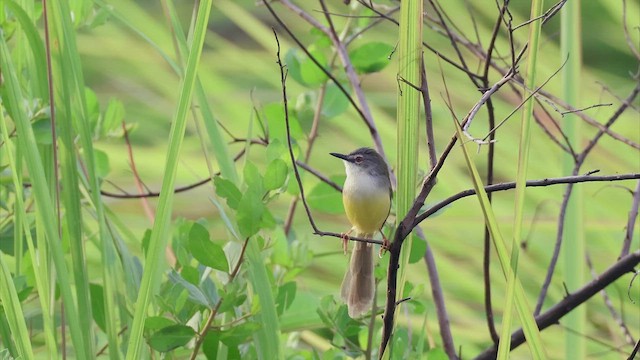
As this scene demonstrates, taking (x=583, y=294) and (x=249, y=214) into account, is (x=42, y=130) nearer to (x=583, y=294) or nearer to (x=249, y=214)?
(x=249, y=214)

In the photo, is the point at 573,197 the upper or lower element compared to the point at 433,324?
upper

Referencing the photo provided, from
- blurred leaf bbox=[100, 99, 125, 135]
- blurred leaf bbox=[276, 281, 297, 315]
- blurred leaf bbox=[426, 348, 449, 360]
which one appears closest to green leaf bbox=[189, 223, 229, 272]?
blurred leaf bbox=[276, 281, 297, 315]

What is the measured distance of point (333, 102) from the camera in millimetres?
1336

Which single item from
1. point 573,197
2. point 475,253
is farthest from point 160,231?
point 475,253

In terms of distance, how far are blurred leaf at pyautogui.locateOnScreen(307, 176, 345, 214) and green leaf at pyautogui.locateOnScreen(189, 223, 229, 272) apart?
31 cm

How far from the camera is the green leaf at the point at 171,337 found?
891mm

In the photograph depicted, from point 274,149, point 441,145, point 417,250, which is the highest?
point 274,149

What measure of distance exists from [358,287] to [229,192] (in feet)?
0.58

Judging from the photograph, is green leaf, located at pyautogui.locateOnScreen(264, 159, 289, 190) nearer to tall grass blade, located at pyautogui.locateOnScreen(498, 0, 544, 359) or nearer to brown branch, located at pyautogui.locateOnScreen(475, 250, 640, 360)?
tall grass blade, located at pyautogui.locateOnScreen(498, 0, 544, 359)

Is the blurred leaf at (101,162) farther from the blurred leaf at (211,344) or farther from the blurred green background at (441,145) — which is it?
the blurred leaf at (211,344)

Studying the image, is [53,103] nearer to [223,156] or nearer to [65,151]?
[65,151]

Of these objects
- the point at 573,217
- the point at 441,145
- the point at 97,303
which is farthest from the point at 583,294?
the point at 441,145

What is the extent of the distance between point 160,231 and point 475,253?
156cm

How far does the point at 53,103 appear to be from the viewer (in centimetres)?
95
